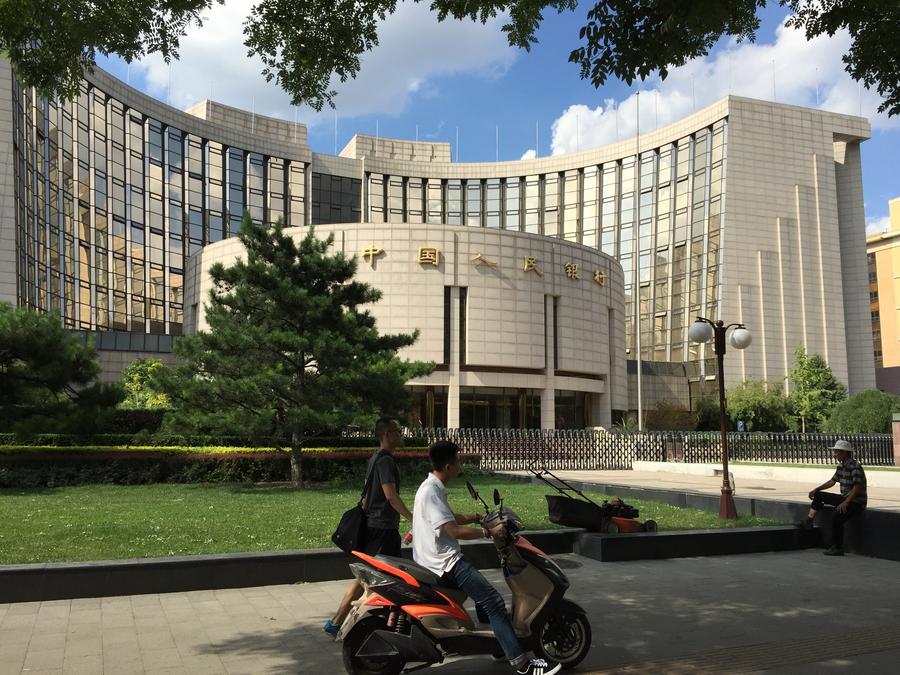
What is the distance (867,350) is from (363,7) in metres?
69.9

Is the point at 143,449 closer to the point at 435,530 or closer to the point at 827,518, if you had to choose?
the point at 827,518

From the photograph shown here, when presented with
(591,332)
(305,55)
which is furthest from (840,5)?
(591,332)

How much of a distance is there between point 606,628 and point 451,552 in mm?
2269

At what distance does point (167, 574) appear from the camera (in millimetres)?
7781

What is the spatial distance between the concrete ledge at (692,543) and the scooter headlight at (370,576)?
5385 millimetres

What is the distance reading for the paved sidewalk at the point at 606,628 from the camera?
5512mm

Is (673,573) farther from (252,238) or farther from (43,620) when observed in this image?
(252,238)

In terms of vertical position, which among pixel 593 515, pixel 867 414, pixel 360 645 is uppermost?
pixel 867 414

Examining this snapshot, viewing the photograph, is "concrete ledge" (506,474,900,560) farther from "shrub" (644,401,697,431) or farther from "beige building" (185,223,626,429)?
"shrub" (644,401,697,431)

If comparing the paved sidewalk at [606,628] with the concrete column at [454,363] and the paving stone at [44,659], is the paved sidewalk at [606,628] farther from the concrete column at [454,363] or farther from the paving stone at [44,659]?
the concrete column at [454,363]

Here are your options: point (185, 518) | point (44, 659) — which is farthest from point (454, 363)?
point (44, 659)

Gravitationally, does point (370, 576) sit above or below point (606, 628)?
above

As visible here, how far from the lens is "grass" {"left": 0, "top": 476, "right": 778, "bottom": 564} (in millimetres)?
9500

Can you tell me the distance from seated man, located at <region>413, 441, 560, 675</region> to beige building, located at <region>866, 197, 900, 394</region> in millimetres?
94075
